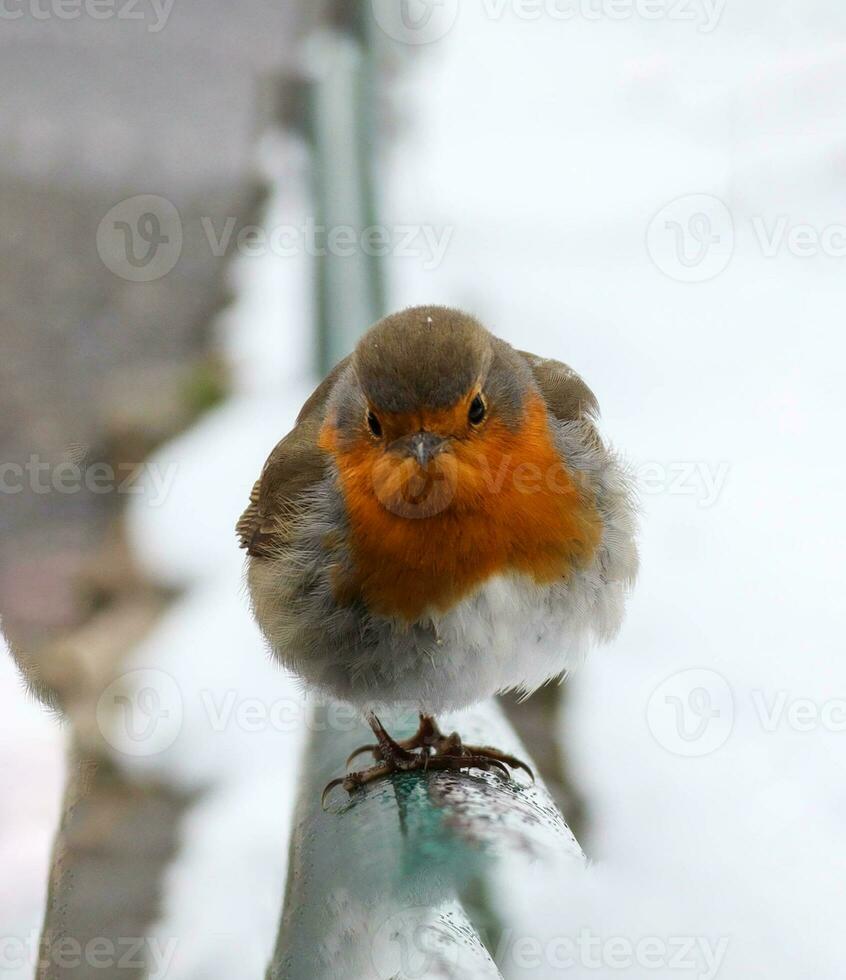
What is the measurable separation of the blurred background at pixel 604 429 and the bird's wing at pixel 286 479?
10 cm

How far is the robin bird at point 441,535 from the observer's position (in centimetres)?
159

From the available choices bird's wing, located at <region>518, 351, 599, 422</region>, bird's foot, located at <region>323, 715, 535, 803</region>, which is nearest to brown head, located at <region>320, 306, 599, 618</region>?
bird's wing, located at <region>518, 351, 599, 422</region>

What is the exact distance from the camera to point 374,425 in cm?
165

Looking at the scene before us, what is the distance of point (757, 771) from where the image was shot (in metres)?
1.72

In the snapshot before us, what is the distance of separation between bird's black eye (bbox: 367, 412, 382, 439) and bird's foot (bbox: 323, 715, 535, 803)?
0.49 m

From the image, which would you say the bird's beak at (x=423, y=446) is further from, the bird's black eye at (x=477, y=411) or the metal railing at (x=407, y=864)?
the metal railing at (x=407, y=864)

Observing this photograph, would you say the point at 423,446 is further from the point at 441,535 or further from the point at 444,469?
the point at 441,535

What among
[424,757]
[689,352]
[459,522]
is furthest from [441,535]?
[689,352]

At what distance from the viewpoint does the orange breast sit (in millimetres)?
1620

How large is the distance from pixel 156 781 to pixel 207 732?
0.41 m

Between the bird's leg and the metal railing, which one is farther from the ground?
the metal railing

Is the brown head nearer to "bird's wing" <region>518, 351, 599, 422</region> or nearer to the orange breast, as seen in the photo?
the orange breast

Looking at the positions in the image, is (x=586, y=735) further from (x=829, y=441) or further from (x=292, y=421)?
(x=292, y=421)

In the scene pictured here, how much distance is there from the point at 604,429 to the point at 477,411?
482mm
